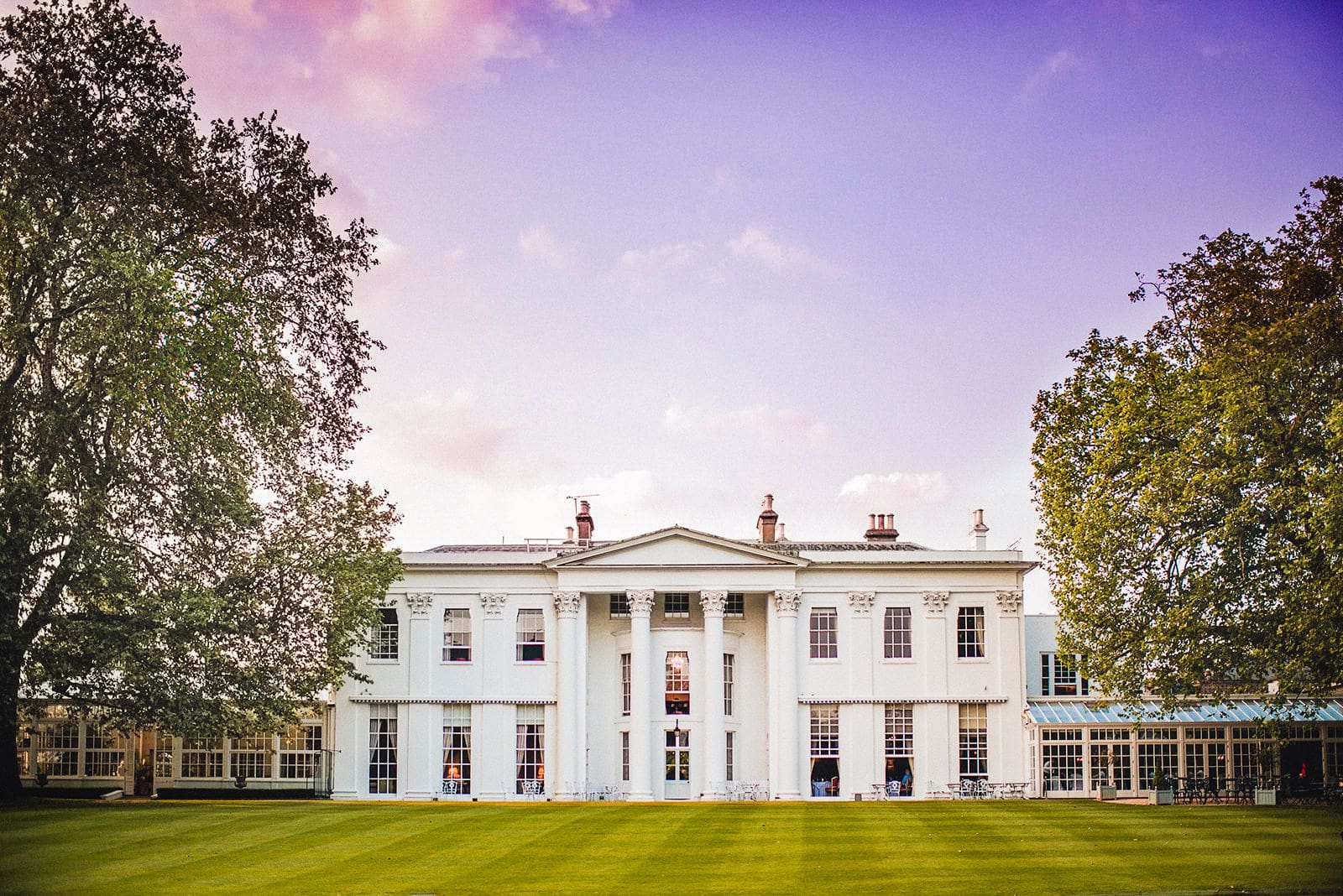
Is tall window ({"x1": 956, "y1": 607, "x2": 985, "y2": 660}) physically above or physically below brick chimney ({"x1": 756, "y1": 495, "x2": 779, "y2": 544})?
below

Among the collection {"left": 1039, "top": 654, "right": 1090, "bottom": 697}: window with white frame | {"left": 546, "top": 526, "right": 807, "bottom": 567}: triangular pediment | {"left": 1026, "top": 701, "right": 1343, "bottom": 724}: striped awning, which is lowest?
{"left": 1026, "top": 701, "right": 1343, "bottom": 724}: striped awning

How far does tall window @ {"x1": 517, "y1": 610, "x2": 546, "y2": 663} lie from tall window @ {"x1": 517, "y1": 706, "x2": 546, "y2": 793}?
1905 millimetres

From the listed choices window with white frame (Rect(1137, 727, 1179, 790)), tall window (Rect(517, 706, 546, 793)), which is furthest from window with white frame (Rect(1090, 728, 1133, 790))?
tall window (Rect(517, 706, 546, 793))

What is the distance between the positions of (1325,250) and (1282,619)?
875cm

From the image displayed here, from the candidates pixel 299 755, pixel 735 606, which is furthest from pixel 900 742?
pixel 299 755

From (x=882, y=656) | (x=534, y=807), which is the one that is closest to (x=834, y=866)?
(x=534, y=807)

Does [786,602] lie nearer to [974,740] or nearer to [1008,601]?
[1008,601]

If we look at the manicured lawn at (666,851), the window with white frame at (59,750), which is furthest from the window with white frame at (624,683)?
the window with white frame at (59,750)

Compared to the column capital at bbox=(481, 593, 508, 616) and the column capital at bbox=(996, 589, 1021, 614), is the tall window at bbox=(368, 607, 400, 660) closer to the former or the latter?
the column capital at bbox=(481, 593, 508, 616)

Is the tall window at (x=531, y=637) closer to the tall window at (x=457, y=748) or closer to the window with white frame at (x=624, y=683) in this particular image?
the tall window at (x=457, y=748)

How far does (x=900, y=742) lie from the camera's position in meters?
53.1

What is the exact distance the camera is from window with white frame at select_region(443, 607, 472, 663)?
5391 cm

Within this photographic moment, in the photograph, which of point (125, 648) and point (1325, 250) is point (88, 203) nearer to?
point (125, 648)

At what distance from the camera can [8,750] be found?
121ft
